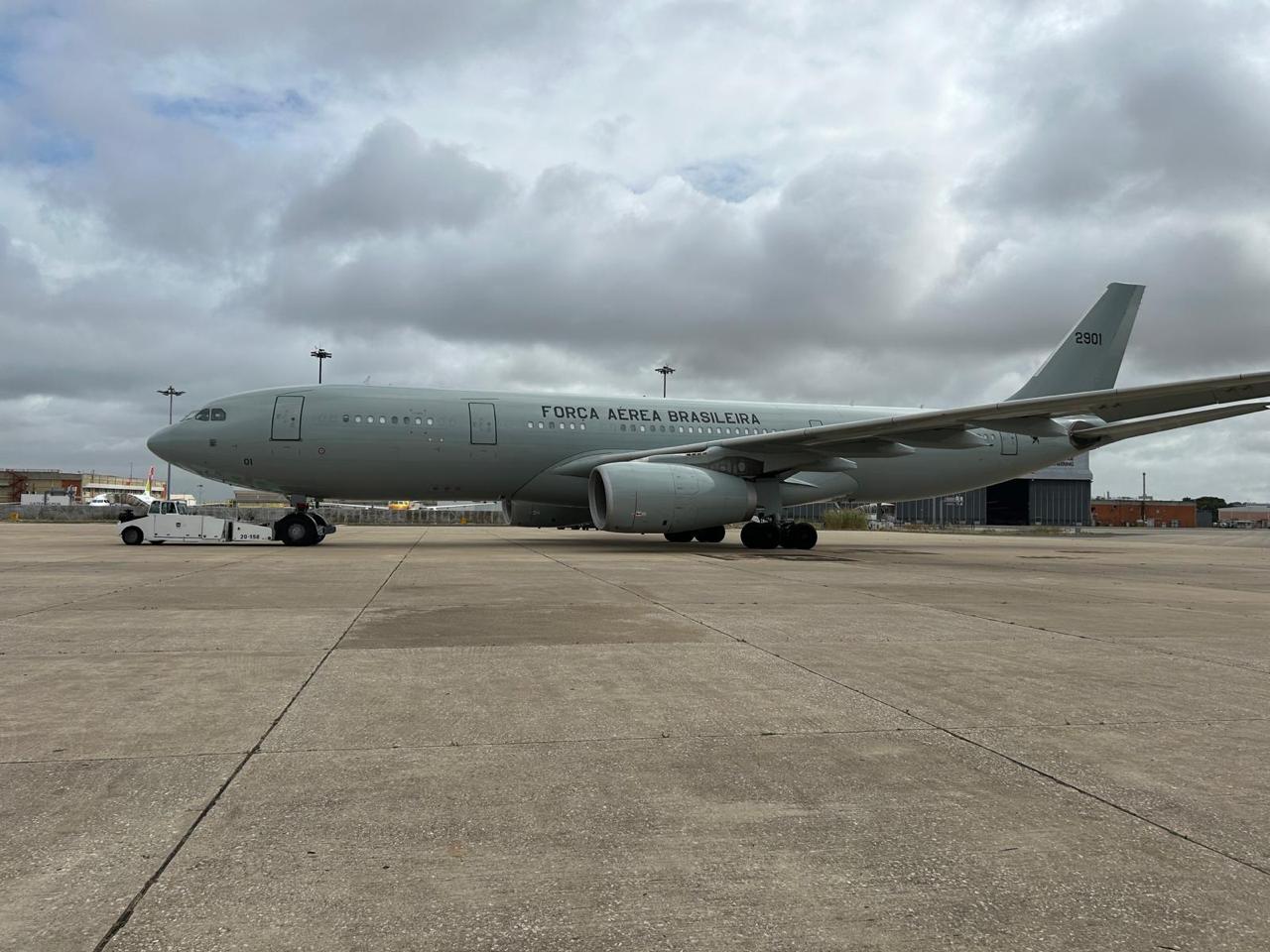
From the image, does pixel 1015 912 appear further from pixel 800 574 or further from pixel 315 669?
pixel 800 574

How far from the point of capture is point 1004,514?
7625 cm

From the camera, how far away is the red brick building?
102m

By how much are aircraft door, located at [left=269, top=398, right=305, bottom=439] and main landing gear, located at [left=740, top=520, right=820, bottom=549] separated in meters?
9.90

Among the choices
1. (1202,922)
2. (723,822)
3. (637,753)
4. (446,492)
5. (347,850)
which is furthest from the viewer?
(446,492)

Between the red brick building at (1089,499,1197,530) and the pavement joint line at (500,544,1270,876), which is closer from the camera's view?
the pavement joint line at (500,544,1270,876)

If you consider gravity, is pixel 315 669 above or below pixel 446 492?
below

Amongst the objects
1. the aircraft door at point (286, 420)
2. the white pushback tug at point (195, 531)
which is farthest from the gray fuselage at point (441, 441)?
the white pushback tug at point (195, 531)

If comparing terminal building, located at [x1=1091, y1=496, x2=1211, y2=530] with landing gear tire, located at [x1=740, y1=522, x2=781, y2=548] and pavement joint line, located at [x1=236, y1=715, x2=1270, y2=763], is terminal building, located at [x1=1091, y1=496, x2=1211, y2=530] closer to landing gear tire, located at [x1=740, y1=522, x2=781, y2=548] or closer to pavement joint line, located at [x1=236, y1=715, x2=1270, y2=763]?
landing gear tire, located at [x1=740, y1=522, x2=781, y2=548]

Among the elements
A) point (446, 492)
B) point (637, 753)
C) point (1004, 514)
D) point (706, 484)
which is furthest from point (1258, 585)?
point (1004, 514)

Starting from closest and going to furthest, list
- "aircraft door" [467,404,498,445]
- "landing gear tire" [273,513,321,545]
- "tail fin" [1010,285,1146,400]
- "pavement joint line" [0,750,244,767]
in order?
"pavement joint line" [0,750,244,767], "aircraft door" [467,404,498,445], "landing gear tire" [273,513,321,545], "tail fin" [1010,285,1146,400]

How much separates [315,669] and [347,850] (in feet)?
9.10

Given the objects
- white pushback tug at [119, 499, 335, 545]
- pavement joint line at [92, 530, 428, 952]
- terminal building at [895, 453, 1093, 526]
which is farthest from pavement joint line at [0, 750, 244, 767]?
terminal building at [895, 453, 1093, 526]

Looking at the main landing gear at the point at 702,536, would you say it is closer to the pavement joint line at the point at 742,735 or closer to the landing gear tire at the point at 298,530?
the landing gear tire at the point at 298,530

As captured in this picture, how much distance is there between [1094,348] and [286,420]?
64.8 feet
